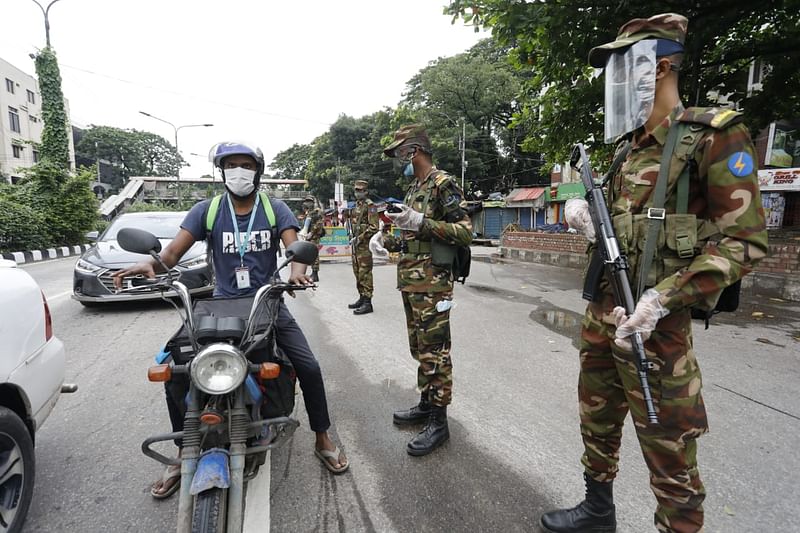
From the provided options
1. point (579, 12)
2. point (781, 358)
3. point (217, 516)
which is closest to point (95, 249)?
point (217, 516)

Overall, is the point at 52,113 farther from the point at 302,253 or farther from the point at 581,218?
the point at 581,218

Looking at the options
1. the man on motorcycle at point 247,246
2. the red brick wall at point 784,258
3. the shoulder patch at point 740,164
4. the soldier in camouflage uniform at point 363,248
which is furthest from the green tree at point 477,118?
the shoulder patch at point 740,164

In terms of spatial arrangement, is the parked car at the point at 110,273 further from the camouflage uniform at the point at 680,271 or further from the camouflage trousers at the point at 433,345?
the camouflage uniform at the point at 680,271

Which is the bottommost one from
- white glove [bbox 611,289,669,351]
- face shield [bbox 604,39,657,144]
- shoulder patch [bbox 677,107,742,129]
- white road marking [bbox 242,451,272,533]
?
white road marking [bbox 242,451,272,533]

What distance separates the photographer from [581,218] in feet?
5.99

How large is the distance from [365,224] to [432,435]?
4.79 metres

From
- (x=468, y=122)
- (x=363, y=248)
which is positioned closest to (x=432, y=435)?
(x=363, y=248)

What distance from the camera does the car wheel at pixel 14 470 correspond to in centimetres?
182

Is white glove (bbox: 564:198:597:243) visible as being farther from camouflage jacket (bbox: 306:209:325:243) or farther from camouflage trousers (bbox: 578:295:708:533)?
camouflage jacket (bbox: 306:209:325:243)

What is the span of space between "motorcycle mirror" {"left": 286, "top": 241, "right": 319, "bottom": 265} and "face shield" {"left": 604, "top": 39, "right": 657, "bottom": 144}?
146 centimetres

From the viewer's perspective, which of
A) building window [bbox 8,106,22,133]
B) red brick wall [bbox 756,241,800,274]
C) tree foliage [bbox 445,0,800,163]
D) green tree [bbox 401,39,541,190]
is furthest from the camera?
building window [bbox 8,106,22,133]

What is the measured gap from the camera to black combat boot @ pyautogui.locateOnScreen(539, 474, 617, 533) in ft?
6.37

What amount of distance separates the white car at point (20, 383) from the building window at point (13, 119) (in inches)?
1798

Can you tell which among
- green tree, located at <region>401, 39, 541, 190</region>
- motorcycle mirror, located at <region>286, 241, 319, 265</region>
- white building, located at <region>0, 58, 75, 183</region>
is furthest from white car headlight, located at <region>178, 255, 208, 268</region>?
white building, located at <region>0, 58, 75, 183</region>
